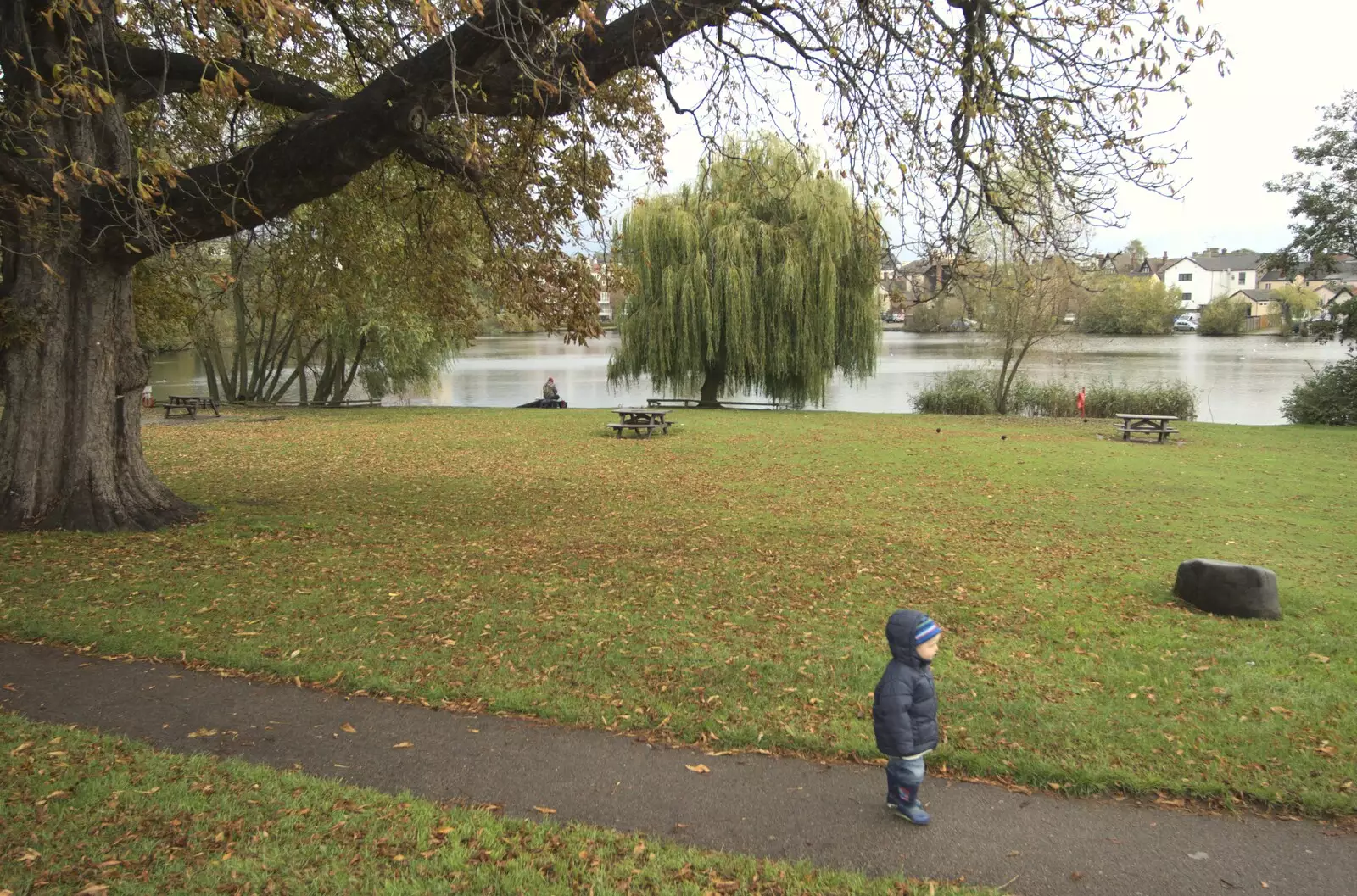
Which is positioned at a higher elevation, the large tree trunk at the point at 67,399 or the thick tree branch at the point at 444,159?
the thick tree branch at the point at 444,159

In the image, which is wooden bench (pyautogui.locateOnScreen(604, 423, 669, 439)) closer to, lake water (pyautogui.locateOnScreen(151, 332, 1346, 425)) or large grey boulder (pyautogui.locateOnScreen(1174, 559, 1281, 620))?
lake water (pyautogui.locateOnScreen(151, 332, 1346, 425))

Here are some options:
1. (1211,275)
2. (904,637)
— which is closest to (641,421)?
(904,637)

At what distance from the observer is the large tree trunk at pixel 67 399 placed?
8367mm

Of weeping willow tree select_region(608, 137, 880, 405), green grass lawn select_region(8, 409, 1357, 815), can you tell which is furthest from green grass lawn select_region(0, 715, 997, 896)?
weeping willow tree select_region(608, 137, 880, 405)

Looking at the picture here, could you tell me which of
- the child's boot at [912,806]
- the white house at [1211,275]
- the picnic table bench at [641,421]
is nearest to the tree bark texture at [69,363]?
Result: the child's boot at [912,806]

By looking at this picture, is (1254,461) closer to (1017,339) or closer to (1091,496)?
(1091,496)

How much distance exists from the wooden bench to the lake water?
1089cm

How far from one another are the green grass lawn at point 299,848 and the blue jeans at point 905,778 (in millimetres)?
510

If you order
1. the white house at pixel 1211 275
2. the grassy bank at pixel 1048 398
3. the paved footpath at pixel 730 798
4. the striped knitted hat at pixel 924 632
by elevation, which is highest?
the white house at pixel 1211 275

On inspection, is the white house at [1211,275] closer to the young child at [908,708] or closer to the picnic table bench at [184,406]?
the picnic table bench at [184,406]

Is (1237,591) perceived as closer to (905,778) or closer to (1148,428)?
(905,778)

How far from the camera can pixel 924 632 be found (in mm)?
3781

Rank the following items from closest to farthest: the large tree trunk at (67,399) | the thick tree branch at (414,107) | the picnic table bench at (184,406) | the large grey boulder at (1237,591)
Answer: the large grey boulder at (1237,591), the thick tree branch at (414,107), the large tree trunk at (67,399), the picnic table bench at (184,406)

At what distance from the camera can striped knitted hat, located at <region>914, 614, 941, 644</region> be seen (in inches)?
148
